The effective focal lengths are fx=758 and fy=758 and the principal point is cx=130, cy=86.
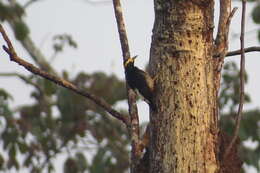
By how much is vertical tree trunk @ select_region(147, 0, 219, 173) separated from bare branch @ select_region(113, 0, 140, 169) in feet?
0.43

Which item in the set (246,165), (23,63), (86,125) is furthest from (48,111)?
(23,63)

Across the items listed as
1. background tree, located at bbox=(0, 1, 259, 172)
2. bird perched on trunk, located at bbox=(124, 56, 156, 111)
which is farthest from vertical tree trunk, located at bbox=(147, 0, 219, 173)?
background tree, located at bbox=(0, 1, 259, 172)

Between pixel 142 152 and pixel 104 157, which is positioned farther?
pixel 104 157

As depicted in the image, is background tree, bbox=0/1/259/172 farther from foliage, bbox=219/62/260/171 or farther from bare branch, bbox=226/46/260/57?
bare branch, bbox=226/46/260/57

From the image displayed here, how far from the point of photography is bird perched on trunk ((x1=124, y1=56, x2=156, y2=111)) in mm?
3381

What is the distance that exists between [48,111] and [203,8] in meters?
6.52

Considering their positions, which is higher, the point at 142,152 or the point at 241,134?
the point at 142,152

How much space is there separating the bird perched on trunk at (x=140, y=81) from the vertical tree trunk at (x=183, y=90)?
3cm

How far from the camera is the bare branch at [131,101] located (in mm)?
3453

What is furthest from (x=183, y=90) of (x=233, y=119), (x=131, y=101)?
(x=233, y=119)

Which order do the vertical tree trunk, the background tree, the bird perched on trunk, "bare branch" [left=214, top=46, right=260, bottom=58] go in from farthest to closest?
the background tree
"bare branch" [left=214, top=46, right=260, bottom=58]
the bird perched on trunk
the vertical tree trunk

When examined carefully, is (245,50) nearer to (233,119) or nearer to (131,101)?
(131,101)

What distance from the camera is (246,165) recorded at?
8.58m

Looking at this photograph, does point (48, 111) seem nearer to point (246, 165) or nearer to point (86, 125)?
point (86, 125)
